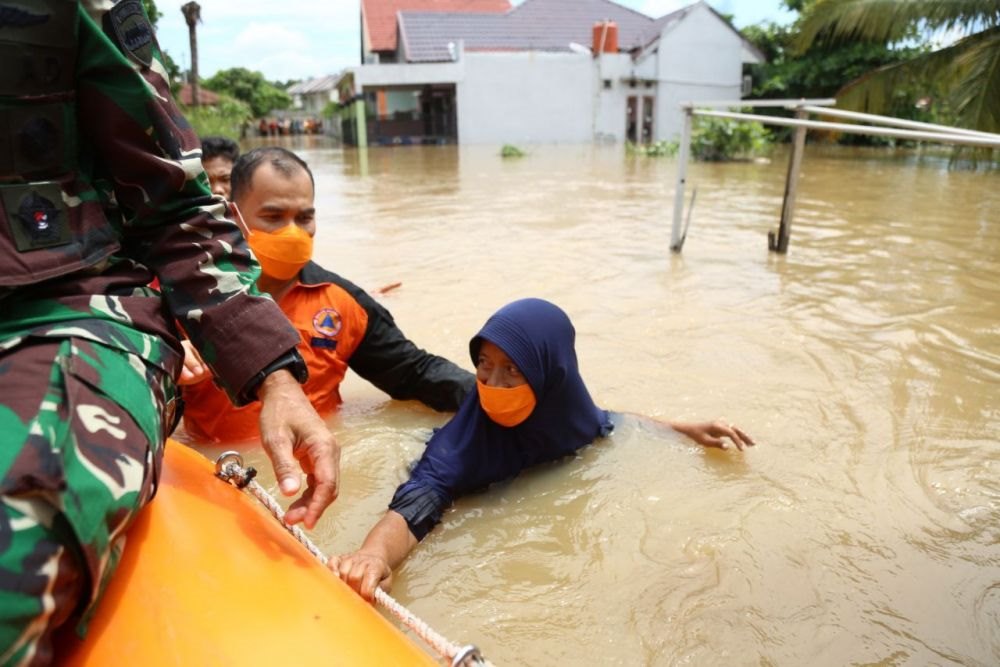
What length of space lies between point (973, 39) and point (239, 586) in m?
15.6

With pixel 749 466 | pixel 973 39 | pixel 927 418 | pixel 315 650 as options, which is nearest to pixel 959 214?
pixel 973 39

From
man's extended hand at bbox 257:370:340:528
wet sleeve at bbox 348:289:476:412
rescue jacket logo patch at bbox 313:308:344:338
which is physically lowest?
wet sleeve at bbox 348:289:476:412

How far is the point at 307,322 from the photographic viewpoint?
2992 mm

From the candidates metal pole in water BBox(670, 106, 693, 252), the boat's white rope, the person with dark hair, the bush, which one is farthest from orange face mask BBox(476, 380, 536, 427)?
the bush

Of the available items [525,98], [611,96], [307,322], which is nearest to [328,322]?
[307,322]

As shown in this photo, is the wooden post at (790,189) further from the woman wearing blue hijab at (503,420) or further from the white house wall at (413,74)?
the white house wall at (413,74)

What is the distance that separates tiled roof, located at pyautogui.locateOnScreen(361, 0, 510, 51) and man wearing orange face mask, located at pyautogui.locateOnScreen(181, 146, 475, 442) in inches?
1038

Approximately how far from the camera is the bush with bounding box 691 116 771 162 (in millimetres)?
16719

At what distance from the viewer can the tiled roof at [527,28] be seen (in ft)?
82.1

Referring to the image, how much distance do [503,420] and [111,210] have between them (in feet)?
4.95

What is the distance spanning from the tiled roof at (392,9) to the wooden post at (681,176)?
23.2 meters

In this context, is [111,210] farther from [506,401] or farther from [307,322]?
[307,322]

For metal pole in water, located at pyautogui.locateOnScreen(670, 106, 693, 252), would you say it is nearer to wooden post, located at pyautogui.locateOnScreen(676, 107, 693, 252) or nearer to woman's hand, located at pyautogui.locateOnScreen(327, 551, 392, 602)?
wooden post, located at pyautogui.locateOnScreen(676, 107, 693, 252)

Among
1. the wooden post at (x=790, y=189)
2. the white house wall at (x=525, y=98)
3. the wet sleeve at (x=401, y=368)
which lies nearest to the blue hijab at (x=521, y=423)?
the wet sleeve at (x=401, y=368)
